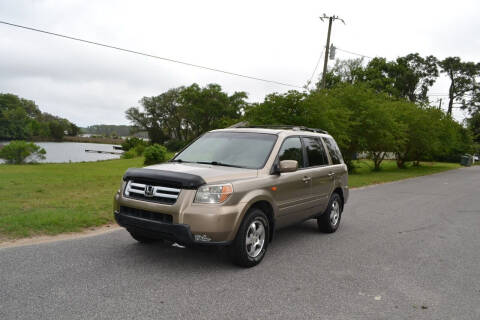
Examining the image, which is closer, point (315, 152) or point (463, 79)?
point (315, 152)

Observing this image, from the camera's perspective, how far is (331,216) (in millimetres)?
7488

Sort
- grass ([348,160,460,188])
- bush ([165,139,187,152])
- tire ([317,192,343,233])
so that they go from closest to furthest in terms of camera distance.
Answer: tire ([317,192,343,233]) → grass ([348,160,460,188]) → bush ([165,139,187,152])

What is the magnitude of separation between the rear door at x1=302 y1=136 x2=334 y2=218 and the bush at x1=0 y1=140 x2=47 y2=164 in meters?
35.2

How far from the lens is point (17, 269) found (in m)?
4.74

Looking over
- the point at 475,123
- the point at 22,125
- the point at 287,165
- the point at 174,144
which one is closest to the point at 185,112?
the point at 174,144

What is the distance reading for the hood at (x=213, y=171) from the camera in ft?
16.0

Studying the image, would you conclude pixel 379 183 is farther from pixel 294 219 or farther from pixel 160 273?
pixel 160 273

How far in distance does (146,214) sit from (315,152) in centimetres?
332

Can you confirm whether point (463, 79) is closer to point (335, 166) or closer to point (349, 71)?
point (349, 71)

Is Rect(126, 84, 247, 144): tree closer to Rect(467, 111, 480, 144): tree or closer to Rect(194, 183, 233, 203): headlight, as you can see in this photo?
Rect(467, 111, 480, 144): tree

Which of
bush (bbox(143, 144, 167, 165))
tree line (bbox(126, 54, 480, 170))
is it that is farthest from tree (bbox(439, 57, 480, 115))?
bush (bbox(143, 144, 167, 165))

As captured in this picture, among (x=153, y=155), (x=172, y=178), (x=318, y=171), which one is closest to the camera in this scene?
(x=172, y=178)

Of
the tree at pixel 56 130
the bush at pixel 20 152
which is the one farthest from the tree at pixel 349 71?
the tree at pixel 56 130

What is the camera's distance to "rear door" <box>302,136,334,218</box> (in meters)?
6.63
